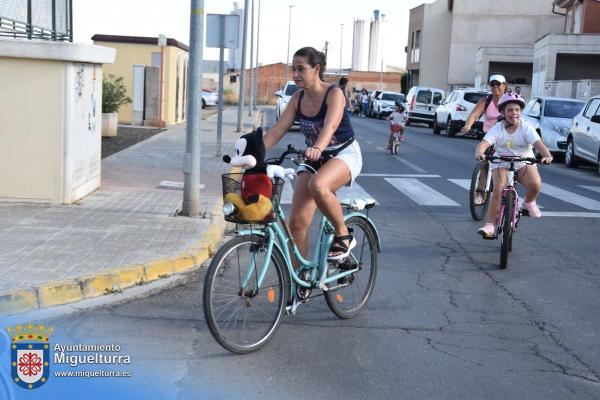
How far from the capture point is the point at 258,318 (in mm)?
5574

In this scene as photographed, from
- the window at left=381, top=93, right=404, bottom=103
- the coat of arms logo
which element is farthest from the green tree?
the window at left=381, top=93, right=404, bottom=103

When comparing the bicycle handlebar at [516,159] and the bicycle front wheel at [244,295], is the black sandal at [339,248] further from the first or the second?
the bicycle handlebar at [516,159]

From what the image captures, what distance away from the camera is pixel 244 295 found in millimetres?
5477

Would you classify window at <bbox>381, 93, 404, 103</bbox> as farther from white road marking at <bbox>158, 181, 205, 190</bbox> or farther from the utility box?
the utility box

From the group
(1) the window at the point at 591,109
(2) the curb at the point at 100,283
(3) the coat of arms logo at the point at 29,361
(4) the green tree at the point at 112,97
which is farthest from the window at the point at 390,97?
(3) the coat of arms logo at the point at 29,361

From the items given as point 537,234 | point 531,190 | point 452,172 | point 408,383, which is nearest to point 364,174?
point 452,172

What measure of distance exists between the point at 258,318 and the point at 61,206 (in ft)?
17.3

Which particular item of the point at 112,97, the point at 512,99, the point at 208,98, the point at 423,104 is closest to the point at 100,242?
the point at 512,99

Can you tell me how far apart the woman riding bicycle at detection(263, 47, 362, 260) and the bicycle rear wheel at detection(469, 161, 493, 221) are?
17.3ft

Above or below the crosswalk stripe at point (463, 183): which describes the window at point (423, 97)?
above

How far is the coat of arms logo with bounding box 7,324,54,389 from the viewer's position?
15.0ft

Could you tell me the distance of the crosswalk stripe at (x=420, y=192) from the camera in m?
13.1

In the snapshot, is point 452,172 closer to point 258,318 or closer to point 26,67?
point 26,67

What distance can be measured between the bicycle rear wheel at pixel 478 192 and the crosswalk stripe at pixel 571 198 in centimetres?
219
